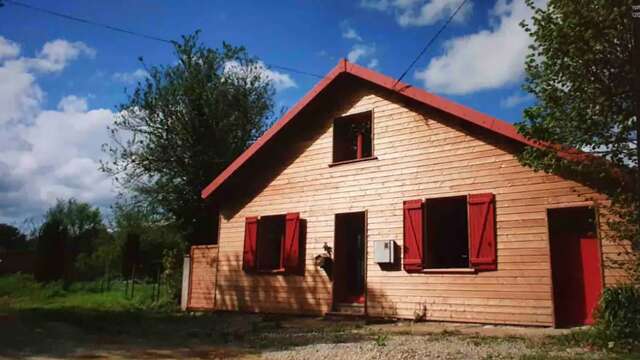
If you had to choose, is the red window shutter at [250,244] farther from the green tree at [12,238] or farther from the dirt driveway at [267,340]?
the green tree at [12,238]

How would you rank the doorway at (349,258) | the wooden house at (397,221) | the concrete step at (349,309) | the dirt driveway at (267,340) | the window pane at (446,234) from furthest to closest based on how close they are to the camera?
the doorway at (349,258) < the concrete step at (349,309) < the window pane at (446,234) < the wooden house at (397,221) < the dirt driveway at (267,340)

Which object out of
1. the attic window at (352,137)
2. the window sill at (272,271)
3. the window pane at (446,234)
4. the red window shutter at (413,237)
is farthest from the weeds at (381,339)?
the attic window at (352,137)

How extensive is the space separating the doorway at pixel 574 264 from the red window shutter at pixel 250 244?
302 inches

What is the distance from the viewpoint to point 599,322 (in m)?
8.13

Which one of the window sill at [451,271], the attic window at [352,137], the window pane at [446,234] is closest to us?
the window sill at [451,271]

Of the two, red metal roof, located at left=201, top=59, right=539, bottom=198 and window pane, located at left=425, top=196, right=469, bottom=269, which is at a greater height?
red metal roof, located at left=201, top=59, right=539, bottom=198

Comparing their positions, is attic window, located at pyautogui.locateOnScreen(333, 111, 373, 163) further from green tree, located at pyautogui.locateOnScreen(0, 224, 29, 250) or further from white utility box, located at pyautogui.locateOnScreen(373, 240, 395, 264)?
green tree, located at pyautogui.locateOnScreen(0, 224, 29, 250)

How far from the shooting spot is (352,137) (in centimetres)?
1455

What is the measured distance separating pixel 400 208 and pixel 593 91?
504 centimetres

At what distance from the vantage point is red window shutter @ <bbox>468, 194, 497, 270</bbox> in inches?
424

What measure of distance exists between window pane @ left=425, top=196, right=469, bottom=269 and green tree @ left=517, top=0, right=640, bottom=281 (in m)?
3.36

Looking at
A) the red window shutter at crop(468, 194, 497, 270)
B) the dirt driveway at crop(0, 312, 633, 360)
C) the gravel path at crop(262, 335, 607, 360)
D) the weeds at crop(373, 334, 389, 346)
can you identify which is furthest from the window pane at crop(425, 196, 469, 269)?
the gravel path at crop(262, 335, 607, 360)

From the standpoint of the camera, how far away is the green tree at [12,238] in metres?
58.5

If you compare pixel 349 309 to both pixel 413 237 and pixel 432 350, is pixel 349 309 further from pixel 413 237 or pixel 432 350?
pixel 432 350
